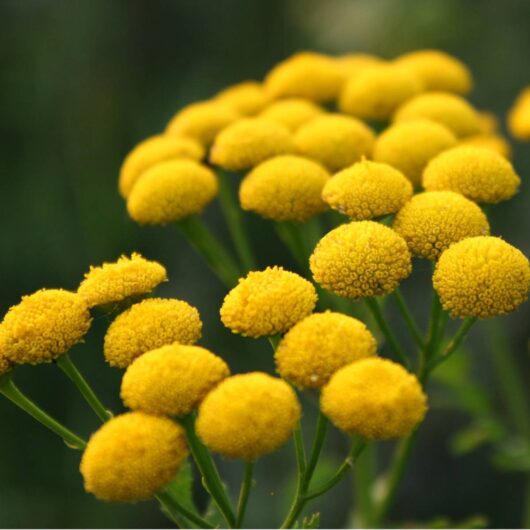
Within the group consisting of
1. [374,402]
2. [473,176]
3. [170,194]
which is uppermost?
[170,194]

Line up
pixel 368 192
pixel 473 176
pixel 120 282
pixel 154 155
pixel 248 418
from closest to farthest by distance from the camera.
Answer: pixel 248 418
pixel 120 282
pixel 368 192
pixel 473 176
pixel 154 155

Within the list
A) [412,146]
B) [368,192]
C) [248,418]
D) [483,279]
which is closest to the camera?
[248,418]

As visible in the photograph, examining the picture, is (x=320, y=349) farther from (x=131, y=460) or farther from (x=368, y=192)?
(x=368, y=192)

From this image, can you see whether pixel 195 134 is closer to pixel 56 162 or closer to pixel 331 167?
pixel 331 167

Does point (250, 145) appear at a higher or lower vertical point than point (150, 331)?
higher

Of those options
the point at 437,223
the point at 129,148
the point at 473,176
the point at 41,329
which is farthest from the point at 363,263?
the point at 129,148

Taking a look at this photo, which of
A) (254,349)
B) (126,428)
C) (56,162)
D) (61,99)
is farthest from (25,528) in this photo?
(126,428)

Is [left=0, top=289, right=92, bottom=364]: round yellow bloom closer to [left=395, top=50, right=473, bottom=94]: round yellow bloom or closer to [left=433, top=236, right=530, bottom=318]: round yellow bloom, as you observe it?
[left=433, top=236, right=530, bottom=318]: round yellow bloom

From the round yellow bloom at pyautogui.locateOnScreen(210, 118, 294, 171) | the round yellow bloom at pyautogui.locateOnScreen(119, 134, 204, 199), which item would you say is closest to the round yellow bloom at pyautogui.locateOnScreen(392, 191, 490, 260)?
the round yellow bloom at pyautogui.locateOnScreen(210, 118, 294, 171)
